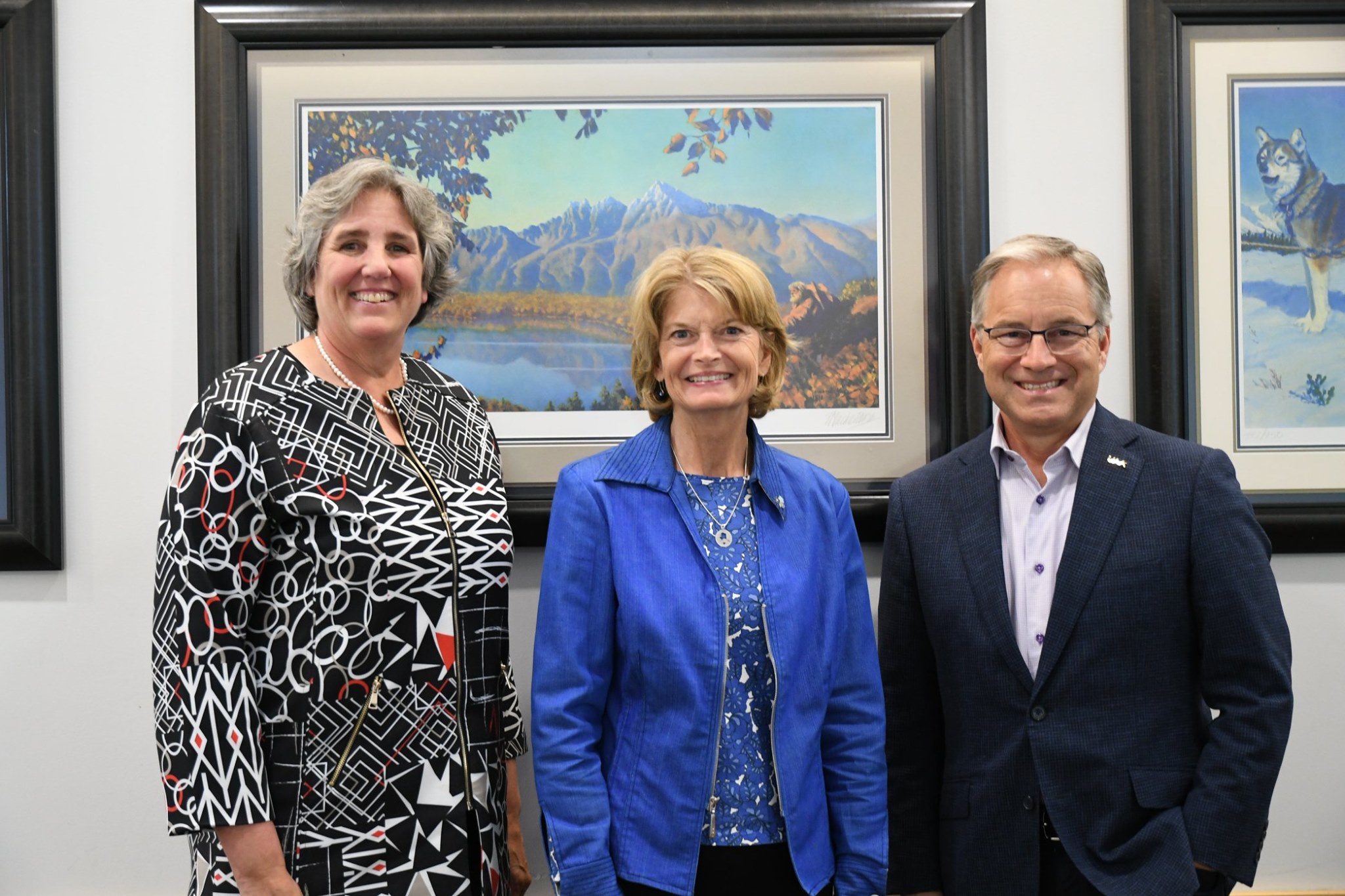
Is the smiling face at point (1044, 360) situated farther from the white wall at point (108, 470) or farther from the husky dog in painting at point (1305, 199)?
the white wall at point (108, 470)

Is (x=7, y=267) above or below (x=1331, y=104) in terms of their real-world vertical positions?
below

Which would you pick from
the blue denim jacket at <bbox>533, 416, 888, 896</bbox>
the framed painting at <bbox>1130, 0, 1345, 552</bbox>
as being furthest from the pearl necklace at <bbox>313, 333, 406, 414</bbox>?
the framed painting at <bbox>1130, 0, 1345, 552</bbox>

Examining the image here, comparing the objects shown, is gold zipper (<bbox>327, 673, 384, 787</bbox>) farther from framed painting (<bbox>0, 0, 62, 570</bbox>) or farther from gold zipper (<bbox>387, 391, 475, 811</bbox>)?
framed painting (<bbox>0, 0, 62, 570</bbox>)

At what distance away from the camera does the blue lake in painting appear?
1.85 m

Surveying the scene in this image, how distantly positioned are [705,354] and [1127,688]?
2.70 feet

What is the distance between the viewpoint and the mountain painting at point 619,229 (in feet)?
6.08

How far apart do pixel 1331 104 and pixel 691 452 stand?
1493mm

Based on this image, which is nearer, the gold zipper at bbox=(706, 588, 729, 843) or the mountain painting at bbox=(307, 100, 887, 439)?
the gold zipper at bbox=(706, 588, 729, 843)

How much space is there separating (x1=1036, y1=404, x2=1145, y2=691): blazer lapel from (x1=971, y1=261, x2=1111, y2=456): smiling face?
0.22 feet

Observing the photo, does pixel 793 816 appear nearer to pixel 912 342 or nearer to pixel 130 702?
pixel 912 342

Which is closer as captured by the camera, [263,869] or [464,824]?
[263,869]

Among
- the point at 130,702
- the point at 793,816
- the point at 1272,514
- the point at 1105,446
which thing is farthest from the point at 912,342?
the point at 130,702

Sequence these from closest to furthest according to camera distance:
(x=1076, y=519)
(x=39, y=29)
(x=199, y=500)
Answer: (x=199, y=500), (x=1076, y=519), (x=39, y=29)

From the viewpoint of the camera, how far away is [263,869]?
1281mm
